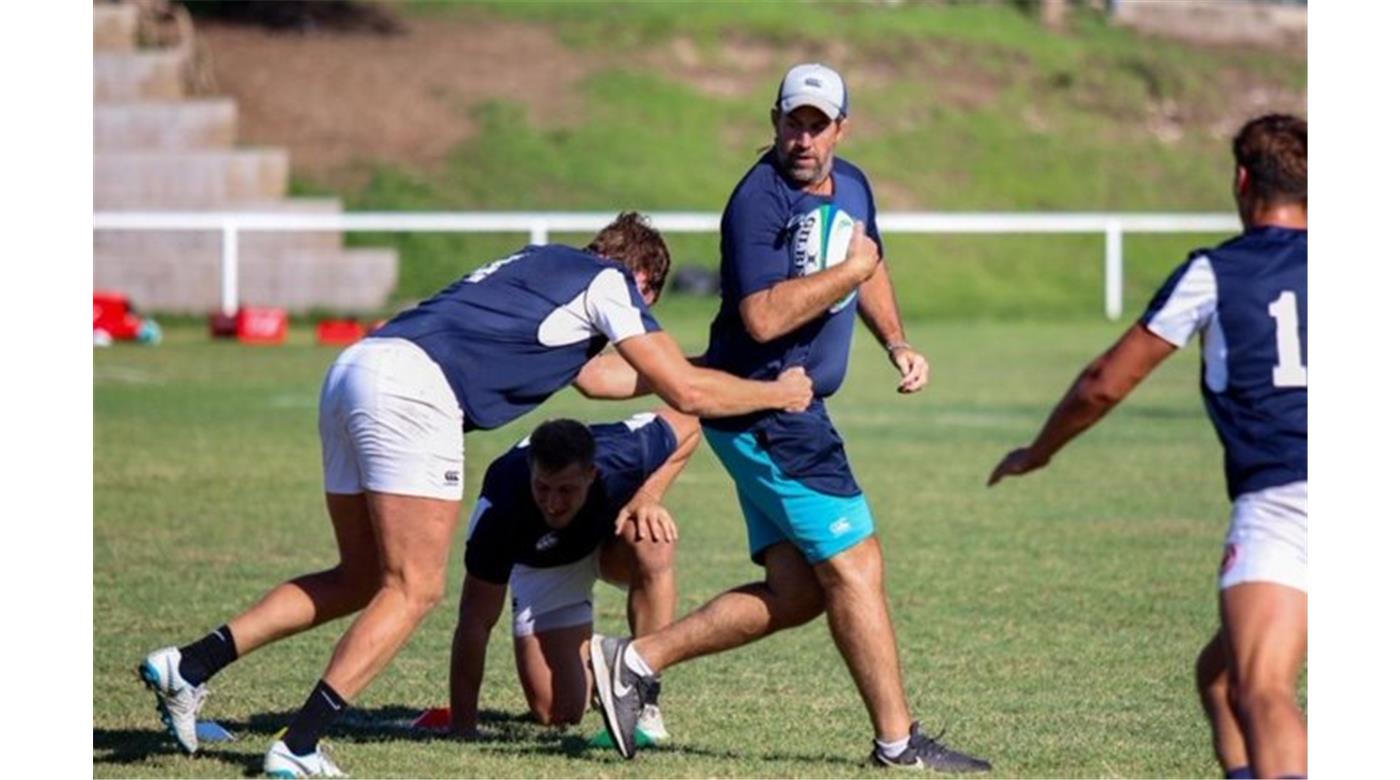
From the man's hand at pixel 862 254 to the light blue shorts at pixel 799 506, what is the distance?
0.66m

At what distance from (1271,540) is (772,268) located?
211cm

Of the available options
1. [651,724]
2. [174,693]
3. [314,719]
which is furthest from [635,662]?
[174,693]

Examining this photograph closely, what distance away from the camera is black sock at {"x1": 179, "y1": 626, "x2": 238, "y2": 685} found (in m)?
7.98

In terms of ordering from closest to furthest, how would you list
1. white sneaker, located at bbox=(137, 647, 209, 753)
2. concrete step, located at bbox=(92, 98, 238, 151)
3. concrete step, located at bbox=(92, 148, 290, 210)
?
white sneaker, located at bbox=(137, 647, 209, 753)
concrete step, located at bbox=(92, 148, 290, 210)
concrete step, located at bbox=(92, 98, 238, 151)

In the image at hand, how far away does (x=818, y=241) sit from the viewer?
7816 millimetres

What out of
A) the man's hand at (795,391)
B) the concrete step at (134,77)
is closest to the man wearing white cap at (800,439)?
the man's hand at (795,391)

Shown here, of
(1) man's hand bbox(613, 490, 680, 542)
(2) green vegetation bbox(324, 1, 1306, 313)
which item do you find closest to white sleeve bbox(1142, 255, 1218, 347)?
(1) man's hand bbox(613, 490, 680, 542)

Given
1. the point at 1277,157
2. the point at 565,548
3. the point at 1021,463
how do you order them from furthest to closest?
the point at 565,548 → the point at 1021,463 → the point at 1277,157

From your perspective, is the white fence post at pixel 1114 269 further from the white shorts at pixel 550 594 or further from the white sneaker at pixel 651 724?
the white sneaker at pixel 651 724

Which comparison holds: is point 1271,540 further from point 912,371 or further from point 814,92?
point 814,92

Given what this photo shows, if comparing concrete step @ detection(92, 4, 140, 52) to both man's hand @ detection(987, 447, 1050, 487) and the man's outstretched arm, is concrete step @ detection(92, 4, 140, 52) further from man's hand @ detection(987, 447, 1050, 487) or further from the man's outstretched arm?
the man's outstretched arm

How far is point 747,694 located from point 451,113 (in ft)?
116

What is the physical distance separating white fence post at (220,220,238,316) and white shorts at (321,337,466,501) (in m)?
26.2

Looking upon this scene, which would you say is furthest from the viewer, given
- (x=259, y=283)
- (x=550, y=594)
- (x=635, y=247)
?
(x=259, y=283)
